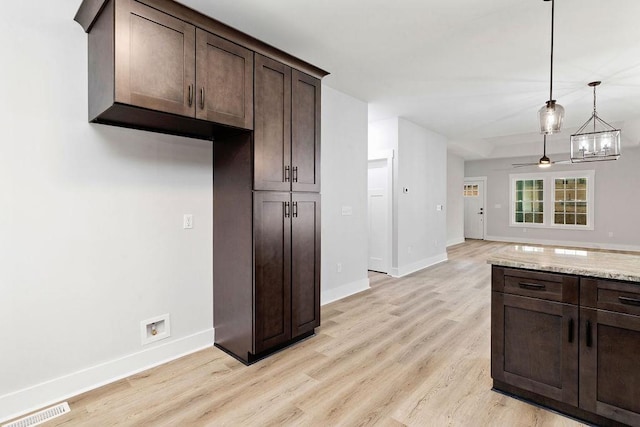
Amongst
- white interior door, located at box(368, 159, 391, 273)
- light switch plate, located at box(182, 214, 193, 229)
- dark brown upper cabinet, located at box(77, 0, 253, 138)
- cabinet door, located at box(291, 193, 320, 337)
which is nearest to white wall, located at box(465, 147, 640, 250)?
white interior door, located at box(368, 159, 391, 273)

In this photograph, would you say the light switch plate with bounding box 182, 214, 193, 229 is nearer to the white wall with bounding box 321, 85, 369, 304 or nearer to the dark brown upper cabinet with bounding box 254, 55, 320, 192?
the dark brown upper cabinet with bounding box 254, 55, 320, 192

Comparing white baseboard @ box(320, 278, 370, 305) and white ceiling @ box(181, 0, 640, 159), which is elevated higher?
white ceiling @ box(181, 0, 640, 159)

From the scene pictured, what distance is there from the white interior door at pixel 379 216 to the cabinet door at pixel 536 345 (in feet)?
11.3

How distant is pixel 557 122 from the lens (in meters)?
2.49

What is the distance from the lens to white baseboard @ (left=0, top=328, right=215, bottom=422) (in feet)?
6.27

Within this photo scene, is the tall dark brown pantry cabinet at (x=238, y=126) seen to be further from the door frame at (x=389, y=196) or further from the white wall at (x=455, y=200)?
the white wall at (x=455, y=200)

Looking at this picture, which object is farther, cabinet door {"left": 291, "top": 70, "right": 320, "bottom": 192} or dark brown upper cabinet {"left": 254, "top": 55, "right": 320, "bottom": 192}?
cabinet door {"left": 291, "top": 70, "right": 320, "bottom": 192}

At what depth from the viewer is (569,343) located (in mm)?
1854

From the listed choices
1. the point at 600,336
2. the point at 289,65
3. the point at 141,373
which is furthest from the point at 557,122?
the point at 141,373

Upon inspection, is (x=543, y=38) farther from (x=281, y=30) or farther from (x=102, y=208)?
(x=102, y=208)

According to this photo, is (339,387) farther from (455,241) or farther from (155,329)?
(455,241)

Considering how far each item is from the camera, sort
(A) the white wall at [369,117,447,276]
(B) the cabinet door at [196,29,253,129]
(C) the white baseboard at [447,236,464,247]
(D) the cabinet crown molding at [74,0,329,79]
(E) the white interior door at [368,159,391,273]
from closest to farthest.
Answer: (D) the cabinet crown molding at [74,0,329,79], (B) the cabinet door at [196,29,253,129], (A) the white wall at [369,117,447,276], (E) the white interior door at [368,159,391,273], (C) the white baseboard at [447,236,464,247]

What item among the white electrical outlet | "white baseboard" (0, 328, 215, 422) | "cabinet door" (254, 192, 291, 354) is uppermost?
"cabinet door" (254, 192, 291, 354)

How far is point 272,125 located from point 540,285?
2212 mm
